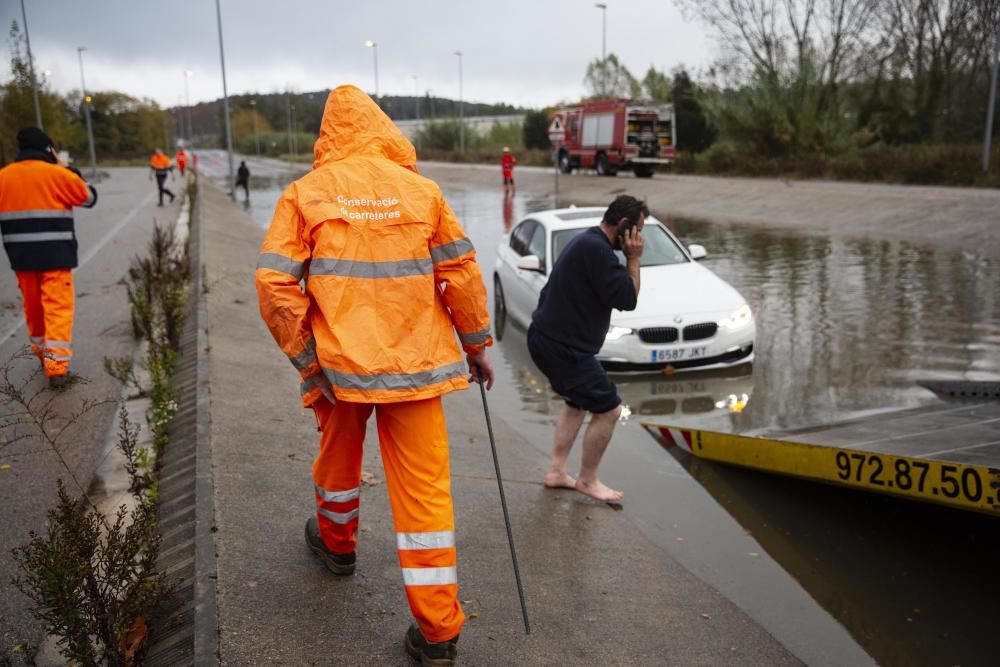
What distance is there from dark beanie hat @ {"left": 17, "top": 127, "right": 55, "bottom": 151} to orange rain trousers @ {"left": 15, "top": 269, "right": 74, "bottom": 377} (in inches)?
39.6

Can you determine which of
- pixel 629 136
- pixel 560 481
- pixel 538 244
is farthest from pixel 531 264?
pixel 629 136

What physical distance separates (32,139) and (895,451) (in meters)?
6.61

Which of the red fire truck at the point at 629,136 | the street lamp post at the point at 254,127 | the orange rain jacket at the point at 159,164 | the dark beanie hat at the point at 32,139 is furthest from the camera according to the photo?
the street lamp post at the point at 254,127

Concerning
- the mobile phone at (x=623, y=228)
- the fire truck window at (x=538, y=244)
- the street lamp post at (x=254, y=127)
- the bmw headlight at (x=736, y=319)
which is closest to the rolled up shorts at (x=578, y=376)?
the mobile phone at (x=623, y=228)

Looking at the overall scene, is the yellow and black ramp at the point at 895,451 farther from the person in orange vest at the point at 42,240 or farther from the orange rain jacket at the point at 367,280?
the person in orange vest at the point at 42,240

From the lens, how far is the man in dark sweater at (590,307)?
476 cm

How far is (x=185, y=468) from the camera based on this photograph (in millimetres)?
4754

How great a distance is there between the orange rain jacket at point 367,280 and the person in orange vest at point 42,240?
4.31m

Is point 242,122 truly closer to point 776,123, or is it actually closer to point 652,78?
point 652,78

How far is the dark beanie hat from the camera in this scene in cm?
687

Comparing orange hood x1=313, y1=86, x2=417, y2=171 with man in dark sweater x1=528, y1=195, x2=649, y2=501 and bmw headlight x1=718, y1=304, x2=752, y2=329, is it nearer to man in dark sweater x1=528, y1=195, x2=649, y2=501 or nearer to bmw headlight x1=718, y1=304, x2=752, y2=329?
man in dark sweater x1=528, y1=195, x2=649, y2=501

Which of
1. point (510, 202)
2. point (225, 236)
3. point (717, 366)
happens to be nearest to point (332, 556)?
point (717, 366)

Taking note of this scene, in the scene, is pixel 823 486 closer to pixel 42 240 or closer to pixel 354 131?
pixel 354 131

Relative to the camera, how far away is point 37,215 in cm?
673
